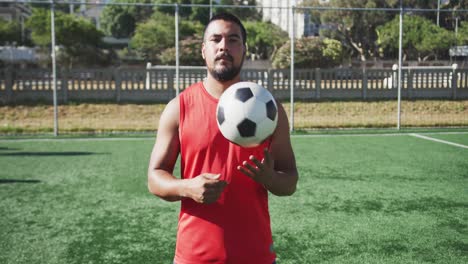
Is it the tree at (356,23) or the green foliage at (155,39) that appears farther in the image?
the tree at (356,23)

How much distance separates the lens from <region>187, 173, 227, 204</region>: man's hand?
205cm

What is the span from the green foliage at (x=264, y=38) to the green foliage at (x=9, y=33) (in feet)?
74.8

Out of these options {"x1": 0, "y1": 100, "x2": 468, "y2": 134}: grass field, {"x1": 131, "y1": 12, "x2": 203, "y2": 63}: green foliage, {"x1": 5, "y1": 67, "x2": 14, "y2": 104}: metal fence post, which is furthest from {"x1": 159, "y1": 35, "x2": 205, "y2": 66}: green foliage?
{"x1": 131, "y1": 12, "x2": 203, "y2": 63}: green foliage

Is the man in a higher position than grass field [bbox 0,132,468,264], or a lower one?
higher

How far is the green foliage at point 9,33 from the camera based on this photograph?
47.1 meters

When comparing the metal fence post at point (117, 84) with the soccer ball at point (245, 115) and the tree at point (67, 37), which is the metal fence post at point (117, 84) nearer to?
the soccer ball at point (245, 115)

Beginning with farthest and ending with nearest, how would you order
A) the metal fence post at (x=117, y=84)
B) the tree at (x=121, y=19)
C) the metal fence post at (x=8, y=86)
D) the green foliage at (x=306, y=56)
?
the tree at (x=121, y=19) → the green foliage at (x=306, y=56) → the metal fence post at (x=117, y=84) → the metal fence post at (x=8, y=86)

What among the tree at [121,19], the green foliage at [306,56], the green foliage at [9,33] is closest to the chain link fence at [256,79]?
the green foliage at [306,56]

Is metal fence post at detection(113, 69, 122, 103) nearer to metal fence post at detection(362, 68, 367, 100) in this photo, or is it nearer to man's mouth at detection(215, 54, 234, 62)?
metal fence post at detection(362, 68, 367, 100)

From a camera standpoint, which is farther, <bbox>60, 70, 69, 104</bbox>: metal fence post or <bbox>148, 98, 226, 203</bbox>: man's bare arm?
<bbox>60, 70, 69, 104</bbox>: metal fence post

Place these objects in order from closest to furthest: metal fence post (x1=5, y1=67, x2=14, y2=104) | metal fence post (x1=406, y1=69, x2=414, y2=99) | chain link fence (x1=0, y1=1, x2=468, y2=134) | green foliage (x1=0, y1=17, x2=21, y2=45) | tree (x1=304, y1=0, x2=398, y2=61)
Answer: chain link fence (x1=0, y1=1, x2=468, y2=134)
metal fence post (x1=5, y1=67, x2=14, y2=104)
metal fence post (x1=406, y1=69, x2=414, y2=99)
tree (x1=304, y1=0, x2=398, y2=61)
green foliage (x1=0, y1=17, x2=21, y2=45)

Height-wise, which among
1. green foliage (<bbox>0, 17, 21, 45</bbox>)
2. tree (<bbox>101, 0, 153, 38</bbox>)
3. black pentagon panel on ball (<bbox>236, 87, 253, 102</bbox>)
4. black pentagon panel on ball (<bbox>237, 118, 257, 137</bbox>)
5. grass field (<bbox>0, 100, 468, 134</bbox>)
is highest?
tree (<bbox>101, 0, 153, 38</bbox>)

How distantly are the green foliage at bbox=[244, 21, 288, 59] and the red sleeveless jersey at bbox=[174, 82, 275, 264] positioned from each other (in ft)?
140

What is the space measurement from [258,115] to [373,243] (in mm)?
3069
